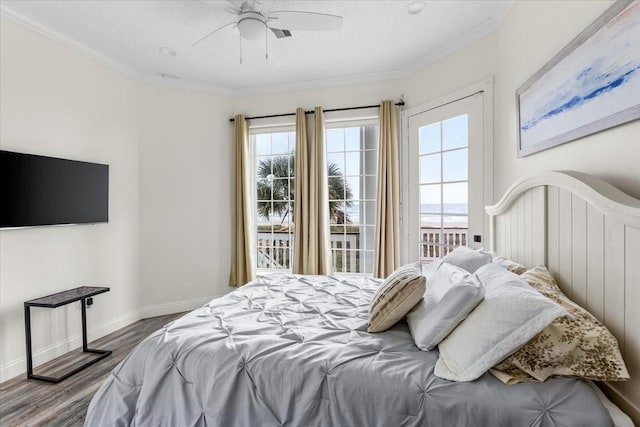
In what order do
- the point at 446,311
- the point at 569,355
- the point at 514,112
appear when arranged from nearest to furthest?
the point at 569,355 < the point at 446,311 < the point at 514,112

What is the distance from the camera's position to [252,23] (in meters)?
2.25

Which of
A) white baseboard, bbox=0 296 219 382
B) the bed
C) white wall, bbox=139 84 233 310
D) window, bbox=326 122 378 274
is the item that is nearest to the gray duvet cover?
the bed

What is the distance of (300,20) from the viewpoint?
2.12 m

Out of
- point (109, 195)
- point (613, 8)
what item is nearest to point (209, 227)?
point (109, 195)

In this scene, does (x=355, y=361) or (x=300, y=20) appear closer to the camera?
(x=355, y=361)

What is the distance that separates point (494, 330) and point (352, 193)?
9.37ft

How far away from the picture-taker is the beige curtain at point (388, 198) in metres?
3.52

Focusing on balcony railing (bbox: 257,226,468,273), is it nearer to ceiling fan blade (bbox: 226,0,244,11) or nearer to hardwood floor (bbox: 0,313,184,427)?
hardwood floor (bbox: 0,313,184,427)

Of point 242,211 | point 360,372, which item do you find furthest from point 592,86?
point 242,211

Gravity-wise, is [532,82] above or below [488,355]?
above

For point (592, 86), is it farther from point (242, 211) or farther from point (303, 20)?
point (242, 211)

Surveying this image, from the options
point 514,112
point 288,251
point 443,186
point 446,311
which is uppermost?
point 514,112

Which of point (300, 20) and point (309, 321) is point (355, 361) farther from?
point (300, 20)

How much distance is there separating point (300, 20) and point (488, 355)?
2161 mm
